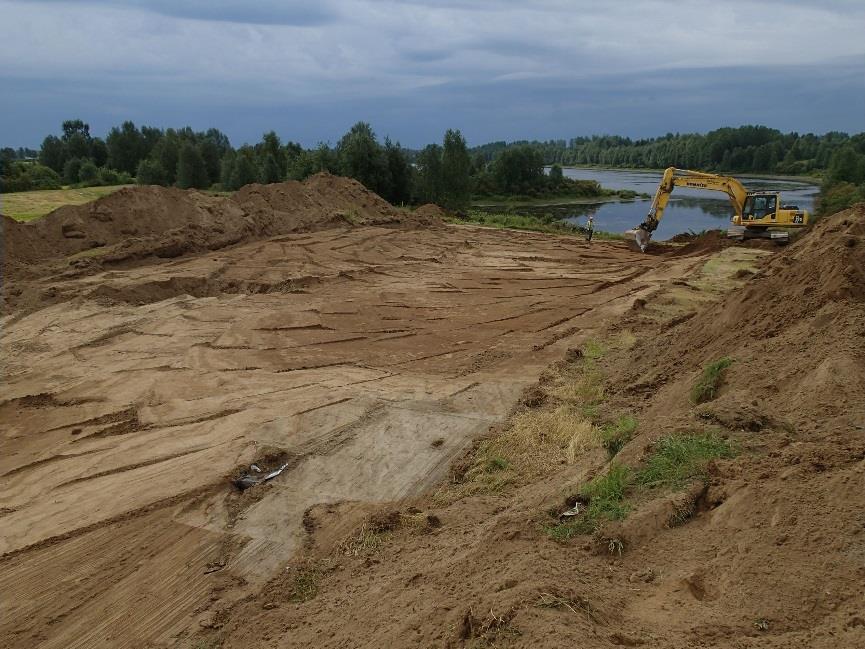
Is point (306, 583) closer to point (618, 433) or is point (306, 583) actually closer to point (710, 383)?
point (618, 433)

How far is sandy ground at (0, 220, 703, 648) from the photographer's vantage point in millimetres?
6504

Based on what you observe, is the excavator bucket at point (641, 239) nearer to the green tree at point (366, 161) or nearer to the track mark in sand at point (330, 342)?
the track mark in sand at point (330, 342)

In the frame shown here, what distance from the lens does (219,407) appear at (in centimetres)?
1071

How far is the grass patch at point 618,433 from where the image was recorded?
7.32 m

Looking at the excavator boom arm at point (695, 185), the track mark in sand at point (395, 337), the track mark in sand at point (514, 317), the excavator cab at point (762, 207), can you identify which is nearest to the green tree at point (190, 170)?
the excavator boom arm at point (695, 185)

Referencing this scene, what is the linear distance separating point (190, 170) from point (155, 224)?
33.9m

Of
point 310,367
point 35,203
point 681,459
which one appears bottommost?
point 310,367

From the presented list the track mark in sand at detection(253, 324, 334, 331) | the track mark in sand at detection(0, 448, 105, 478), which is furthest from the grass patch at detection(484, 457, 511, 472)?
the track mark in sand at detection(253, 324, 334, 331)

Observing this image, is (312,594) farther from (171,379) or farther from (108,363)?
(108,363)

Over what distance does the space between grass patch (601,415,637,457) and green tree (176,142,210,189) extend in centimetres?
5247

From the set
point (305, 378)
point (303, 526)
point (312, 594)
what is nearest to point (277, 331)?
point (305, 378)

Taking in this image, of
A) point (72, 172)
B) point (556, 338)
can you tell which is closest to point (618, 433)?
point (556, 338)

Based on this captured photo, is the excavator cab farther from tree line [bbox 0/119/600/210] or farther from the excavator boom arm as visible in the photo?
tree line [bbox 0/119/600/210]

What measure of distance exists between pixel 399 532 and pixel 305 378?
5.83 m
